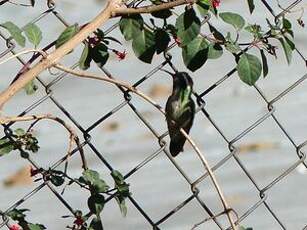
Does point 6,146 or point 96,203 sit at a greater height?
point 6,146

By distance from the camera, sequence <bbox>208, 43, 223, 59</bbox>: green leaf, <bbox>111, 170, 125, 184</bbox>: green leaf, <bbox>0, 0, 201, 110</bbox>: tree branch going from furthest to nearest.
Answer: <bbox>111, 170, 125, 184</bbox>: green leaf → <bbox>208, 43, 223, 59</bbox>: green leaf → <bbox>0, 0, 201, 110</bbox>: tree branch

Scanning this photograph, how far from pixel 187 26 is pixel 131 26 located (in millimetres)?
131

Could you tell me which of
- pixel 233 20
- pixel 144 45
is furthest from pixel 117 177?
pixel 233 20

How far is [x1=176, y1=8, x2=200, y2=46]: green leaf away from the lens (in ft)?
8.77

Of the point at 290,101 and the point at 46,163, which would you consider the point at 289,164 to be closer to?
the point at 290,101

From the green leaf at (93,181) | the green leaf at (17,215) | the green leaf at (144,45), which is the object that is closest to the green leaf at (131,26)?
the green leaf at (144,45)

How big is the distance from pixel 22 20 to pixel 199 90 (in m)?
0.72

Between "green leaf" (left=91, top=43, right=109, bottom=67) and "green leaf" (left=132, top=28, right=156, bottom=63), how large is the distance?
0.30 feet

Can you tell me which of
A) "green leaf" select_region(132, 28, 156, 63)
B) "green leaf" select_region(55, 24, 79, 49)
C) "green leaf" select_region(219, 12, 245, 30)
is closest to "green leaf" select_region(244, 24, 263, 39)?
"green leaf" select_region(219, 12, 245, 30)

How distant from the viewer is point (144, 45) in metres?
2.72

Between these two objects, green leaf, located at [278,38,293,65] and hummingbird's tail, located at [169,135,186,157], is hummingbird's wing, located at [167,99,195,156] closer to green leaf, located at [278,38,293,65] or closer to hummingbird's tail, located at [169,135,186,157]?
hummingbird's tail, located at [169,135,186,157]

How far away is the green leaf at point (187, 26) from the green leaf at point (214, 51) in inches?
3.9

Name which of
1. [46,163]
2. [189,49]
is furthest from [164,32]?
[46,163]

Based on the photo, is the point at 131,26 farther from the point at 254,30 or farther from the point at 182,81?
the point at 254,30
